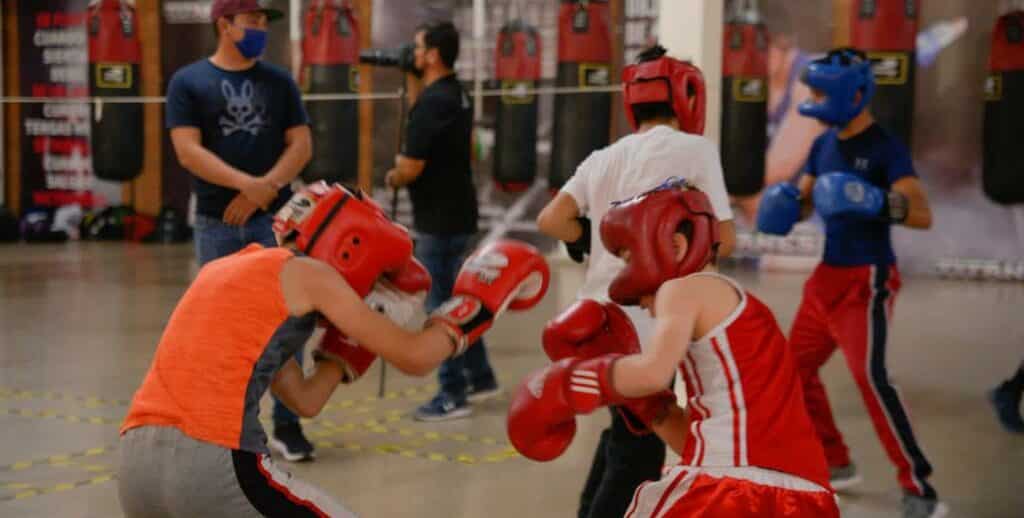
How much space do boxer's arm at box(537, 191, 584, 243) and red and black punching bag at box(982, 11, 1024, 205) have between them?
21.9ft

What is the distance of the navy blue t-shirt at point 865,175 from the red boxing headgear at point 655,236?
1.72 metres

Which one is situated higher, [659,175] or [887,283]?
[659,175]

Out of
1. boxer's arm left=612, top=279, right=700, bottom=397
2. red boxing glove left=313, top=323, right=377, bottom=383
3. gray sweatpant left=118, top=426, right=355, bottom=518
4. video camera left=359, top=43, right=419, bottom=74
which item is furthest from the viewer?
video camera left=359, top=43, right=419, bottom=74

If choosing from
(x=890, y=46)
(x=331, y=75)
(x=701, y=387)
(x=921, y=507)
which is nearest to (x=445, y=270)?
(x=921, y=507)

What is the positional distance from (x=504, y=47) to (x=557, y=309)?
3100 millimetres

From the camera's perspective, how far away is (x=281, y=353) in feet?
7.70

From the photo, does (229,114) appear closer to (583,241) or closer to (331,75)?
(583,241)

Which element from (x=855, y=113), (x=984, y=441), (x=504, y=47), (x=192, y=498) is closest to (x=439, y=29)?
(x=855, y=113)

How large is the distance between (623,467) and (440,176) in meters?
2.33

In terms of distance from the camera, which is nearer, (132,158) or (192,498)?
(192,498)

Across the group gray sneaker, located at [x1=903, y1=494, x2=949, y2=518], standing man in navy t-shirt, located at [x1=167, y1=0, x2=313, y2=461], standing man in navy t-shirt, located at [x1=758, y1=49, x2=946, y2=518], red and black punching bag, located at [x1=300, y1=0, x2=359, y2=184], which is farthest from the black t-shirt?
red and black punching bag, located at [x1=300, y1=0, x2=359, y2=184]

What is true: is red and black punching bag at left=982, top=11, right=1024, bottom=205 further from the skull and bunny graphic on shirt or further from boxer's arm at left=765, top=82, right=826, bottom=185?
the skull and bunny graphic on shirt

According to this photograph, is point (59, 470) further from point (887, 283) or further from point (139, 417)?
point (887, 283)

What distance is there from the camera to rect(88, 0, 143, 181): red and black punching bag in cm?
1053
